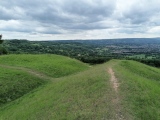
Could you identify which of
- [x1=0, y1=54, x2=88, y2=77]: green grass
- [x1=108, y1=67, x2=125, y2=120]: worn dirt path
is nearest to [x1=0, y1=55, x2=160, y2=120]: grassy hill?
[x1=108, y1=67, x2=125, y2=120]: worn dirt path

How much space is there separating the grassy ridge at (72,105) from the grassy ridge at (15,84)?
1990 mm

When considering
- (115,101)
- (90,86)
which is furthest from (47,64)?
(115,101)

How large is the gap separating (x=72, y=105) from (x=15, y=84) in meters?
15.9

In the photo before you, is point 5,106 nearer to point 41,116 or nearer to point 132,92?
point 41,116

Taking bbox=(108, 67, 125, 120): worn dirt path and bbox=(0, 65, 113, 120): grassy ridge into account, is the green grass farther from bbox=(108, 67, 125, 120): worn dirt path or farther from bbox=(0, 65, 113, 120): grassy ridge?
bbox=(108, 67, 125, 120): worn dirt path

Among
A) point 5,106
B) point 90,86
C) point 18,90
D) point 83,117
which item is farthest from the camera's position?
point 18,90

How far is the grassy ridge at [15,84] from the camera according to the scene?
1167 inches

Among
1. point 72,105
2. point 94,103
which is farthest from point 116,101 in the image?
point 72,105

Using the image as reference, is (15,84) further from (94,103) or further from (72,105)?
(94,103)

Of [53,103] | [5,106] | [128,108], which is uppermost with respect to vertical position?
[128,108]

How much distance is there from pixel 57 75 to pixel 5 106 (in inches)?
648

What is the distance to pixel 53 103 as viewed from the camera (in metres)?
22.8

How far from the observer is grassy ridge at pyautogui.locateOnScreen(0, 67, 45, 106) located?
29.6m

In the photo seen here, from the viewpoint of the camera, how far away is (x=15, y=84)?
32.6 m
